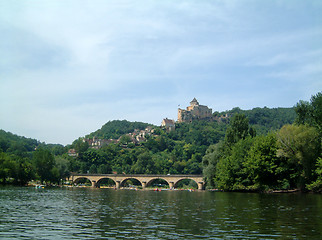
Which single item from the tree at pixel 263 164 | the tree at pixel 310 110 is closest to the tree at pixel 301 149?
the tree at pixel 263 164

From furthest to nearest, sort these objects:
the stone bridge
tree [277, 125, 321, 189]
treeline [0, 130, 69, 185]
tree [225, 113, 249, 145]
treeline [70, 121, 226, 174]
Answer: treeline [70, 121, 226, 174]
the stone bridge
treeline [0, 130, 69, 185]
tree [225, 113, 249, 145]
tree [277, 125, 321, 189]

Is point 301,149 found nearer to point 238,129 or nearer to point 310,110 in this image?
point 310,110

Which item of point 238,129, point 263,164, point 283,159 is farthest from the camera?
point 238,129

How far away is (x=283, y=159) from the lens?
5094cm

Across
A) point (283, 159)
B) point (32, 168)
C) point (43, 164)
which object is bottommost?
point (32, 168)

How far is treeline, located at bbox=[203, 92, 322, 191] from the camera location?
47156 millimetres

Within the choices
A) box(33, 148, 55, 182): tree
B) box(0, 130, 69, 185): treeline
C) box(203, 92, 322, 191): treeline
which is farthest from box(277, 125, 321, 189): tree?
box(33, 148, 55, 182): tree

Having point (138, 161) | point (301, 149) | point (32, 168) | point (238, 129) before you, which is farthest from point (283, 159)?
point (138, 161)

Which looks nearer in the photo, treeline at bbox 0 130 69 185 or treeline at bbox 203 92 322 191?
treeline at bbox 203 92 322 191

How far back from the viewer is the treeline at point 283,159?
47.2m

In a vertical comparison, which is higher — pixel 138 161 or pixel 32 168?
pixel 138 161

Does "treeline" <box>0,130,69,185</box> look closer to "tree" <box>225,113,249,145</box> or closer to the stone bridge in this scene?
the stone bridge

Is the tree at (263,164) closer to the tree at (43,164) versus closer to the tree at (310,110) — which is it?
the tree at (310,110)

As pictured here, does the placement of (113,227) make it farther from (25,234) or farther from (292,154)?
(292,154)
